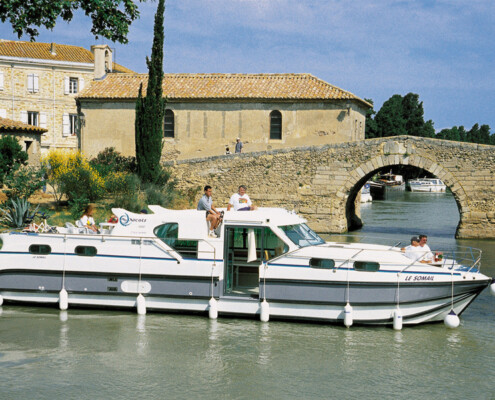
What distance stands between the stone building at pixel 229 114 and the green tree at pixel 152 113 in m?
3.73

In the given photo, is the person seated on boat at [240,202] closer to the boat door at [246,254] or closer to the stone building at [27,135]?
the boat door at [246,254]

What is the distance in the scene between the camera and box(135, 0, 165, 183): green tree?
26.7m

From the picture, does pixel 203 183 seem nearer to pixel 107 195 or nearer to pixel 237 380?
pixel 107 195

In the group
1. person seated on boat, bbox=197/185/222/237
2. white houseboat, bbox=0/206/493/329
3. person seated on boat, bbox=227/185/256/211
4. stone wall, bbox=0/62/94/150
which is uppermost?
stone wall, bbox=0/62/94/150

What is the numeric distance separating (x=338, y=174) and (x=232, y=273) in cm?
1529

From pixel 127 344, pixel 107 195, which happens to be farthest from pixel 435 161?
pixel 127 344

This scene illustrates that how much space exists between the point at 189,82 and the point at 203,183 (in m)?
6.56

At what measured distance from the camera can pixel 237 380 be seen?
897 cm

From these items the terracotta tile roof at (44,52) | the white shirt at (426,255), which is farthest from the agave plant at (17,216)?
the terracotta tile roof at (44,52)

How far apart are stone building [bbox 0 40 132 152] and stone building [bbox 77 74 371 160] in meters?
13.4

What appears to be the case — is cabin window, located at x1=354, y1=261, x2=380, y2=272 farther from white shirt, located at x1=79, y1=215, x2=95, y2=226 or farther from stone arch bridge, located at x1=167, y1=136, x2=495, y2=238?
stone arch bridge, located at x1=167, y1=136, x2=495, y2=238

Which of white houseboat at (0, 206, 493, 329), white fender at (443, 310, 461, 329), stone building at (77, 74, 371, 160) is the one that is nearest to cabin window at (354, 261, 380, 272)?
white houseboat at (0, 206, 493, 329)

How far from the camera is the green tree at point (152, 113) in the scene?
87.5ft

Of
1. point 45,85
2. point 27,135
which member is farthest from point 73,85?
point 27,135
